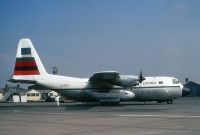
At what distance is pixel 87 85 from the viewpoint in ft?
139

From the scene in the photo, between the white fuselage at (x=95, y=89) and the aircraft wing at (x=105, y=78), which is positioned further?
the white fuselage at (x=95, y=89)

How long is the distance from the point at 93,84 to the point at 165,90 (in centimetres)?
873

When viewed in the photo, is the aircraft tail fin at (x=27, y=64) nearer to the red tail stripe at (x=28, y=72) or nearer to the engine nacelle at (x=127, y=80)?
the red tail stripe at (x=28, y=72)

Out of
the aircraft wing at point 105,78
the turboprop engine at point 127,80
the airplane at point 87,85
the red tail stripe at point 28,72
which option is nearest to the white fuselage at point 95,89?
the airplane at point 87,85

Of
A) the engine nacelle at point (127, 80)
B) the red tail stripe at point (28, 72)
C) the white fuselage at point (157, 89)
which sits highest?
the red tail stripe at point (28, 72)

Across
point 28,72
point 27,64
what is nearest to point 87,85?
point 28,72

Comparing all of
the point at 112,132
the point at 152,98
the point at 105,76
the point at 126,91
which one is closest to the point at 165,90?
the point at 152,98

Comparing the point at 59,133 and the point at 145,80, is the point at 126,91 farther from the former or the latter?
A: the point at 59,133

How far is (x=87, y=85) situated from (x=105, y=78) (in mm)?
3915

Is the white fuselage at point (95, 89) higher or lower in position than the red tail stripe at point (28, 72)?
lower

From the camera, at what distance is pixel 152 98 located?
140ft

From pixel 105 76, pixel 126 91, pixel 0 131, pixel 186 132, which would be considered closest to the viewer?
pixel 186 132

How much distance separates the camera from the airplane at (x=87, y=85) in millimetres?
41438

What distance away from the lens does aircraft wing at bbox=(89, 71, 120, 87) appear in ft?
124
